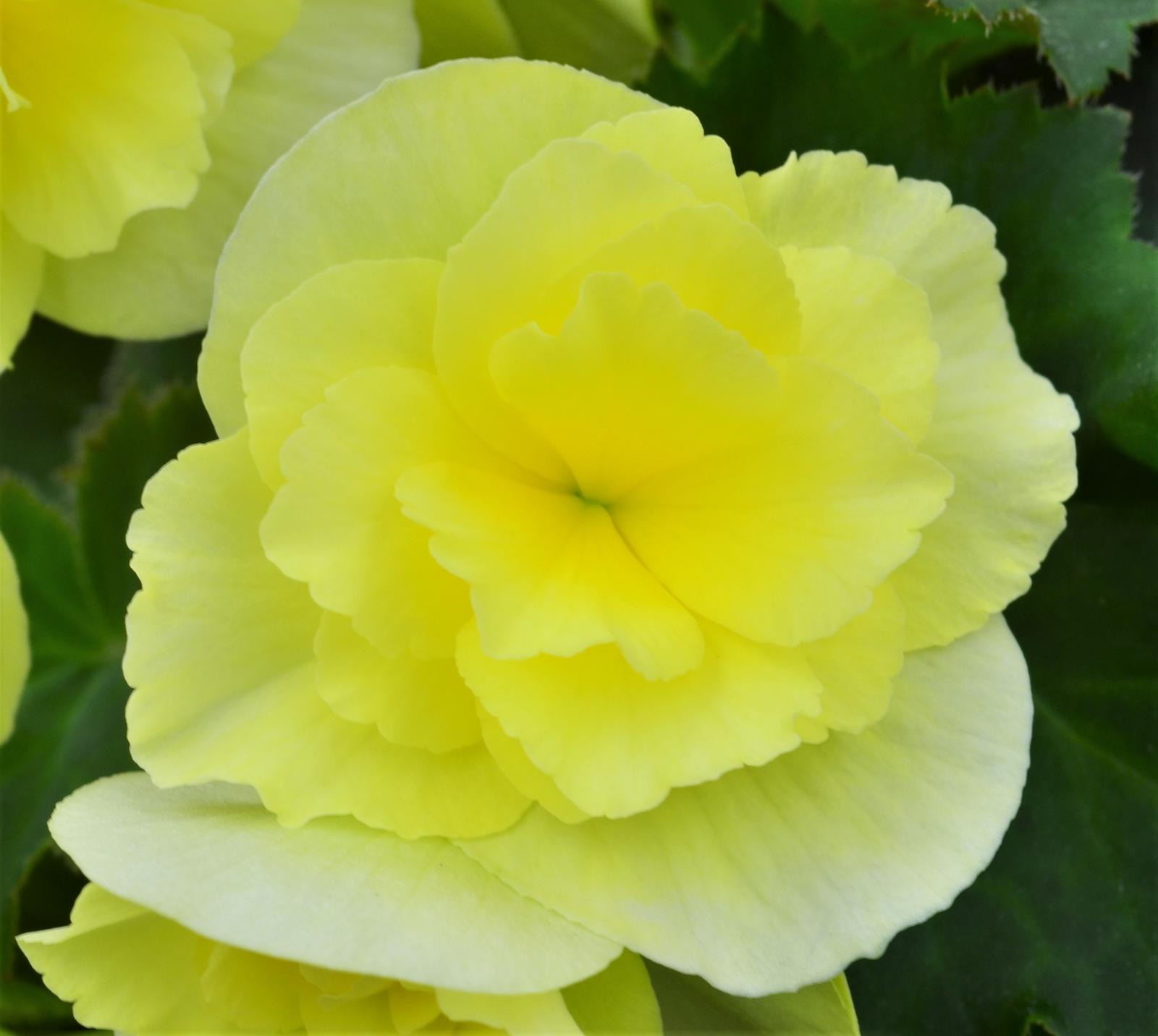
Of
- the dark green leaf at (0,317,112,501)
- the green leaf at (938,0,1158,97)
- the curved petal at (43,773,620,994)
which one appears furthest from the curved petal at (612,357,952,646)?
the dark green leaf at (0,317,112,501)

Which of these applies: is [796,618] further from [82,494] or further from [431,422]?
[82,494]

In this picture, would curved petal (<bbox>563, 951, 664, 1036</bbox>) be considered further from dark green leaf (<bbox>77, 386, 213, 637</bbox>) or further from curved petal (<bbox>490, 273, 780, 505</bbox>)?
dark green leaf (<bbox>77, 386, 213, 637</bbox>)

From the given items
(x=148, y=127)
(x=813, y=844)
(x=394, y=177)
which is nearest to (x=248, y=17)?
(x=148, y=127)

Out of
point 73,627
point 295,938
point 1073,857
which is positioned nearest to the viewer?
point 295,938

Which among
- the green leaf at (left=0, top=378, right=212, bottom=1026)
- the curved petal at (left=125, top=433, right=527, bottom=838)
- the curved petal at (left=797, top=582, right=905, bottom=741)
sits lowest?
the green leaf at (left=0, top=378, right=212, bottom=1026)

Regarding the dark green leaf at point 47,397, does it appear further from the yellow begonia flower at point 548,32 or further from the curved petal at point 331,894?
the curved petal at point 331,894

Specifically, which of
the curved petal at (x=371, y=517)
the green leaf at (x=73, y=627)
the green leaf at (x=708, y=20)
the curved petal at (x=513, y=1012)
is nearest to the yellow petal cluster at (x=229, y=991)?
the curved petal at (x=513, y=1012)

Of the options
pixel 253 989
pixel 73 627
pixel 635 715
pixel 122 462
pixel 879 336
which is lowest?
pixel 73 627

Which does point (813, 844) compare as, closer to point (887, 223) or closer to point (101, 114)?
point (887, 223)
